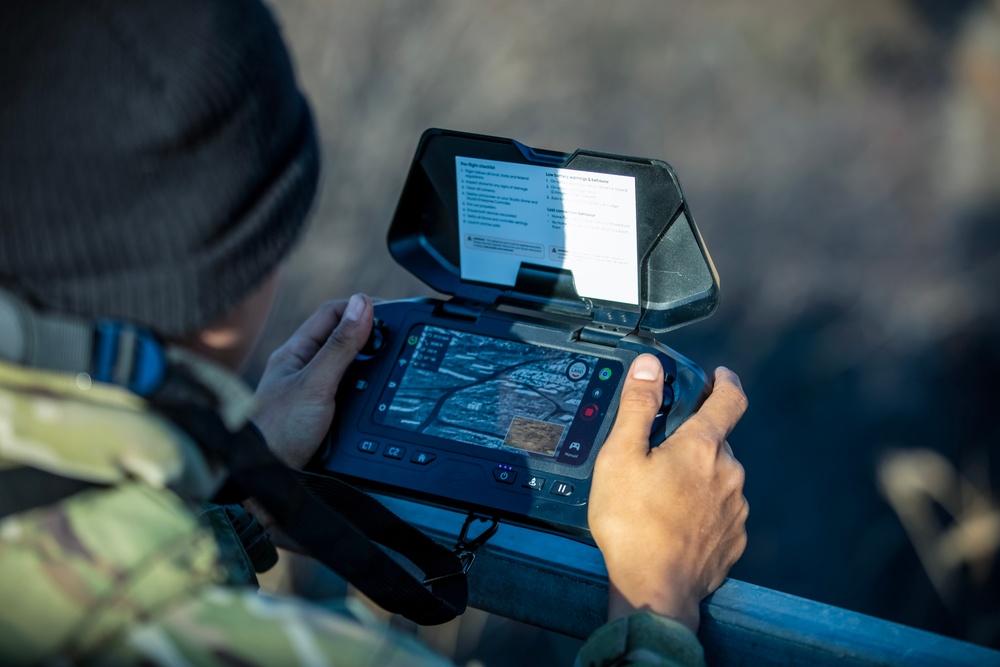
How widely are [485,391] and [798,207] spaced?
7.70 feet

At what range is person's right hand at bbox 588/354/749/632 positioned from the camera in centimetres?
113

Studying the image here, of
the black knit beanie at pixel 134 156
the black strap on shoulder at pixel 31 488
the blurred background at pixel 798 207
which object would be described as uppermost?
the black knit beanie at pixel 134 156

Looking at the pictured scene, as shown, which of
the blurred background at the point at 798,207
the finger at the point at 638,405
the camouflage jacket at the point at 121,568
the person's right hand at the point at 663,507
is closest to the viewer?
the camouflage jacket at the point at 121,568

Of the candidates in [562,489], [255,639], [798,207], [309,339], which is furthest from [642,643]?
[798,207]

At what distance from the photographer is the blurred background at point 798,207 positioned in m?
2.96

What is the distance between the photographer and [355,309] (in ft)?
4.93

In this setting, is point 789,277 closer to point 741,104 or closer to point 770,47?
point 741,104

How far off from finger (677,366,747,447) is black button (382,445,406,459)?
1.42ft

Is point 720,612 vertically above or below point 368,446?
below

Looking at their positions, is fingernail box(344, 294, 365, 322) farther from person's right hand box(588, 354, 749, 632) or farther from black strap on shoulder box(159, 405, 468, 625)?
person's right hand box(588, 354, 749, 632)

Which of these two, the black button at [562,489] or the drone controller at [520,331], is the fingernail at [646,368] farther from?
the black button at [562,489]

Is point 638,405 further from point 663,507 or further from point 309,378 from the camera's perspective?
point 309,378

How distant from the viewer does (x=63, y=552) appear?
740 millimetres

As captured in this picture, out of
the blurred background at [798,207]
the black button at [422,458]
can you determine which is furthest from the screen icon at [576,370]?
the blurred background at [798,207]
